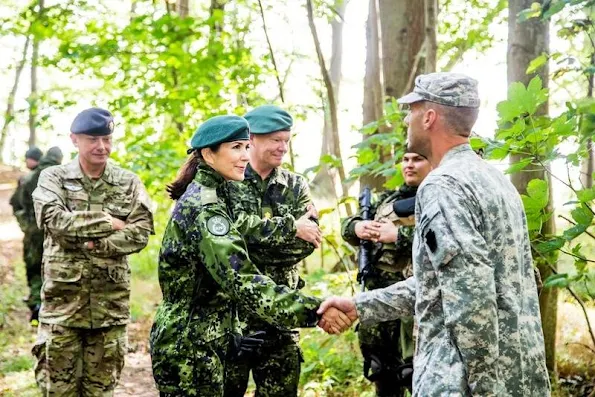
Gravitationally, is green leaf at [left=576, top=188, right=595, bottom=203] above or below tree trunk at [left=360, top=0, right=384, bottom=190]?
below

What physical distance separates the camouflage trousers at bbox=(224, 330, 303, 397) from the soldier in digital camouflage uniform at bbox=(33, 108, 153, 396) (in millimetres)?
1180

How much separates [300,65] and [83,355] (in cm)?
1612

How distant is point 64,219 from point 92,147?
56cm

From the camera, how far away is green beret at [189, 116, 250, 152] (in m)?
3.16

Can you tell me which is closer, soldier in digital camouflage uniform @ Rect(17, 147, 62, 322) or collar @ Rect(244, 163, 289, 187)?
collar @ Rect(244, 163, 289, 187)

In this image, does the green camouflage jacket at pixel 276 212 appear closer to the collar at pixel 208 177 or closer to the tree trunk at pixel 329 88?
the collar at pixel 208 177

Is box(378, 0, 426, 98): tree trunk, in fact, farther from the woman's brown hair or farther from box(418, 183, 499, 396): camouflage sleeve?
box(418, 183, 499, 396): camouflage sleeve

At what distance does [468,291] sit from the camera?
2.13 metres

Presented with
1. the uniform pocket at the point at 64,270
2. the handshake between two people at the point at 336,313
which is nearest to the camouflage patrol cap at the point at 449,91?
the handshake between two people at the point at 336,313

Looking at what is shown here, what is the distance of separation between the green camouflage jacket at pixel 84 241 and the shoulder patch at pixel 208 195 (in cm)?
164

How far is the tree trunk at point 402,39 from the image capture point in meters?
6.79

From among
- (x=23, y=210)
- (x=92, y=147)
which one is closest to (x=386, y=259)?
(x=92, y=147)

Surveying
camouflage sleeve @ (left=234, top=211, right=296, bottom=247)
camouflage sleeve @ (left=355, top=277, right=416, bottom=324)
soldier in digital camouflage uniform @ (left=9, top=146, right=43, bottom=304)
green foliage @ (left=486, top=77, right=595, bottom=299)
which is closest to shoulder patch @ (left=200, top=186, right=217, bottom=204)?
camouflage sleeve @ (left=234, top=211, right=296, bottom=247)

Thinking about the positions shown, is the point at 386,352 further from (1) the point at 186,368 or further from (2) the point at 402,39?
(2) the point at 402,39
